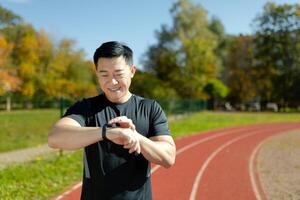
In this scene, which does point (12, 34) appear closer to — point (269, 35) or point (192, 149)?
point (269, 35)

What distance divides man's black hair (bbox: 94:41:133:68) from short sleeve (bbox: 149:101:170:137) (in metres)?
0.29

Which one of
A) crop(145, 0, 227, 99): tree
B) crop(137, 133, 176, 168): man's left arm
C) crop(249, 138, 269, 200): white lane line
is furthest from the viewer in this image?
crop(145, 0, 227, 99): tree

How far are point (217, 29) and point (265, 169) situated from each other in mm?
55593

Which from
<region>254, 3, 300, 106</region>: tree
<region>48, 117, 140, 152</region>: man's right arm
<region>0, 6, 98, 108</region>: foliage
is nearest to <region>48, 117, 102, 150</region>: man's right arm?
<region>48, 117, 140, 152</region>: man's right arm

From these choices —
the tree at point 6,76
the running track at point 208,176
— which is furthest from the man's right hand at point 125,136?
the tree at point 6,76

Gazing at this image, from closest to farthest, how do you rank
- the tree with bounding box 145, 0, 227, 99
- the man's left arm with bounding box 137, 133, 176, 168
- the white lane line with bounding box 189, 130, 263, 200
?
the man's left arm with bounding box 137, 133, 176, 168, the white lane line with bounding box 189, 130, 263, 200, the tree with bounding box 145, 0, 227, 99

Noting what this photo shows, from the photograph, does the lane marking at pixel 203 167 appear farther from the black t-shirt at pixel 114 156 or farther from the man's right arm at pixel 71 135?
the man's right arm at pixel 71 135

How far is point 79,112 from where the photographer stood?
2.19 metres

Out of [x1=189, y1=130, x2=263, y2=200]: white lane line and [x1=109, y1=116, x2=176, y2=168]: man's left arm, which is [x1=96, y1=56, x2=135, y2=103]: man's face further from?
[x1=189, y1=130, x2=263, y2=200]: white lane line

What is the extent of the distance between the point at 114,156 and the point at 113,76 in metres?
0.40

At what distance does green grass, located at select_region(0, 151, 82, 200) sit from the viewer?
779cm

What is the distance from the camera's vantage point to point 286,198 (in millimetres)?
8227

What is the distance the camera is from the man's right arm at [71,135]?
1962 millimetres

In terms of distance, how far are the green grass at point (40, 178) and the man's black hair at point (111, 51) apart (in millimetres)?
5804
